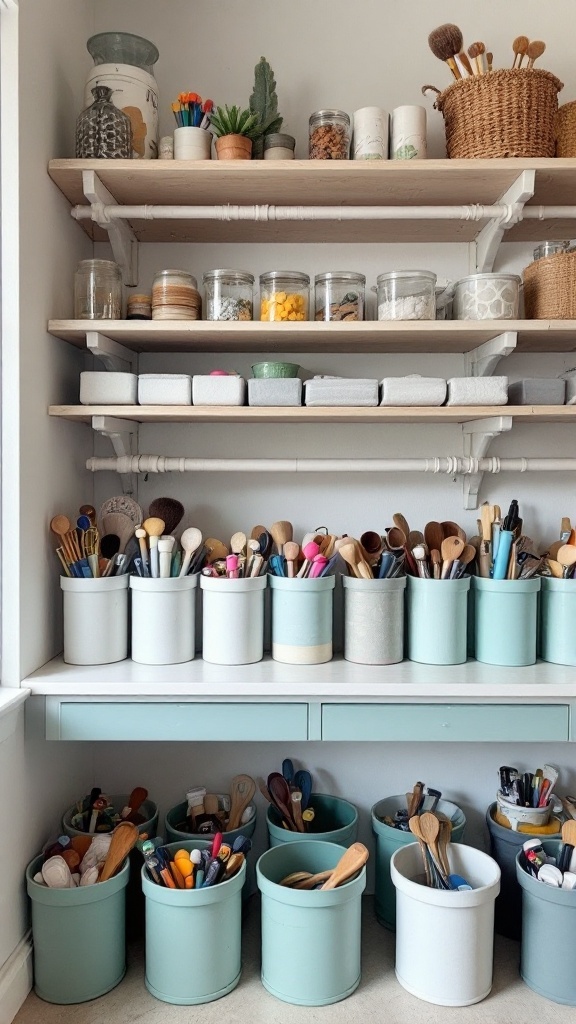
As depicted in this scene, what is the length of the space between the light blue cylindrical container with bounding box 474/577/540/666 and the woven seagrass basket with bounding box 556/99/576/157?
0.94 m

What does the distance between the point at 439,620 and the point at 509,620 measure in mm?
150

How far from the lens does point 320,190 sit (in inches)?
64.9

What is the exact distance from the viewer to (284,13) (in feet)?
6.03

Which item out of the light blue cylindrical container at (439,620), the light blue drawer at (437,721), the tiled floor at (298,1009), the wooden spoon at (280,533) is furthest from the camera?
the wooden spoon at (280,533)

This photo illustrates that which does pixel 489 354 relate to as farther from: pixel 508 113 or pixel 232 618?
pixel 232 618

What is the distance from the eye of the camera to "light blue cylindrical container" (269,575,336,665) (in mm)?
1618

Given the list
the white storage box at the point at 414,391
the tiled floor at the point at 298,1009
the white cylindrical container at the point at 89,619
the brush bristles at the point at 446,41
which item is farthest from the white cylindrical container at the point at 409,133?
the tiled floor at the point at 298,1009

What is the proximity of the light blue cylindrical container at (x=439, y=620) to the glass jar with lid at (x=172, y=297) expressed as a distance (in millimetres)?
767

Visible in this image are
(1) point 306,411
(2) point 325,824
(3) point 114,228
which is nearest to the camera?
(1) point 306,411

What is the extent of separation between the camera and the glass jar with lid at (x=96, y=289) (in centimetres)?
165

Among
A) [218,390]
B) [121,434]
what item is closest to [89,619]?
[121,434]

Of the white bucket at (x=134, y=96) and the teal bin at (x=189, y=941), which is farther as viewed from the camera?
the white bucket at (x=134, y=96)

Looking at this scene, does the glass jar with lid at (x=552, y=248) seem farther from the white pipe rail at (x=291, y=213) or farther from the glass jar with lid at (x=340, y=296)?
the glass jar with lid at (x=340, y=296)

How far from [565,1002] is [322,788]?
2.19 feet
